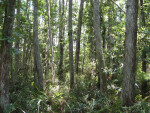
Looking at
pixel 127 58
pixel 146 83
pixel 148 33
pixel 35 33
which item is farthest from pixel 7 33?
pixel 146 83

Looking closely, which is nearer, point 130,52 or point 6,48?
point 130,52

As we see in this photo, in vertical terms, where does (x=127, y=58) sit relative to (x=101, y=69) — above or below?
above

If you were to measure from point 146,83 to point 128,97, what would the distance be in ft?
9.76

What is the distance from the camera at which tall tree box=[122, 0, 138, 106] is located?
5098 millimetres

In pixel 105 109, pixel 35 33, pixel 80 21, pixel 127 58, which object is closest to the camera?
pixel 127 58

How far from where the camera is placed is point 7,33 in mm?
5301

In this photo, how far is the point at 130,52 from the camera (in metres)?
5.13

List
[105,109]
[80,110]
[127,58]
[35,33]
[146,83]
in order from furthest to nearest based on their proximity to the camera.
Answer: [35,33]
[146,83]
[80,110]
[105,109]
[127,58]

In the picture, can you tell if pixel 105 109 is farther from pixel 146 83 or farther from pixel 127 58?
pixel 146 83

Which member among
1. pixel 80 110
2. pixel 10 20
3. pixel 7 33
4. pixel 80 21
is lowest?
pixel 80 110

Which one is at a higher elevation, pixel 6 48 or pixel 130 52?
pixel 6 48

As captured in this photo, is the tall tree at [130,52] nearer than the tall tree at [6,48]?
Yes

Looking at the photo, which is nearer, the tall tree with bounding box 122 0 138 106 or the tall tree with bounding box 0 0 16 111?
the tall tree with bounding box 122 0 138 106

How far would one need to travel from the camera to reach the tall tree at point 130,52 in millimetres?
5098
